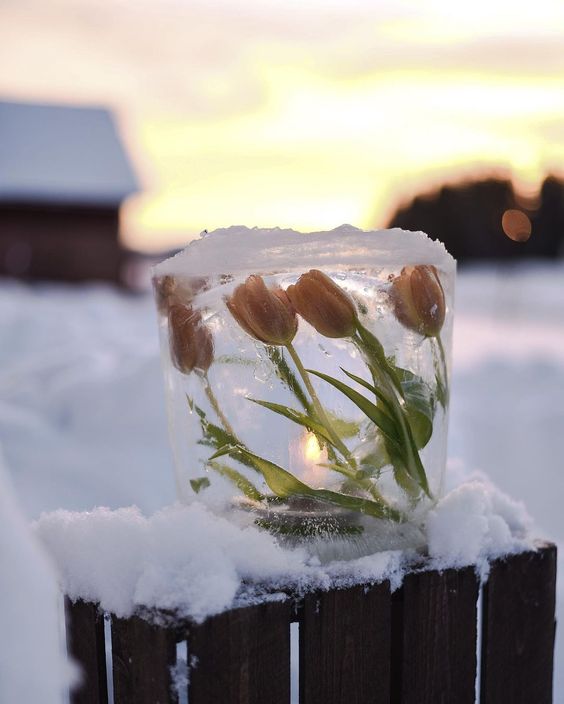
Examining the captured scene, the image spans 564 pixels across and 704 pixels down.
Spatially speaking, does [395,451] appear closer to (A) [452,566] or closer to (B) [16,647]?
(A) [452,566]

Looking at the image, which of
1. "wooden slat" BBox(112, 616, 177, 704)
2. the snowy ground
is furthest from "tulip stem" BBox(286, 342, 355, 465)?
the snowy ground

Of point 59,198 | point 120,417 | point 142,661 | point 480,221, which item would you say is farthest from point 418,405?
point 480,221

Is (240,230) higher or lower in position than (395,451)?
higher

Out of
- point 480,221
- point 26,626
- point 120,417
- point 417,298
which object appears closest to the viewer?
point 26,626

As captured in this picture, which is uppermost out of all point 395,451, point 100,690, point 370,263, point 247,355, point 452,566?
point 370,263

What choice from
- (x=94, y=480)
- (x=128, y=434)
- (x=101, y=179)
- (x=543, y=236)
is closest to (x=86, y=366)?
(x=128, y=434)

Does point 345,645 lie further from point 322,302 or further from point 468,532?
point 322,302

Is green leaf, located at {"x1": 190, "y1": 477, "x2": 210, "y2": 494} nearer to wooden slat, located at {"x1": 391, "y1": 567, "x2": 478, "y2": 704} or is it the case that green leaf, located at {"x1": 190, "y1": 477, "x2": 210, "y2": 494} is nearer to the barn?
wooden slat, located at {"x1": 391, "y1": 567, "x2": 478, "y2": 704}
